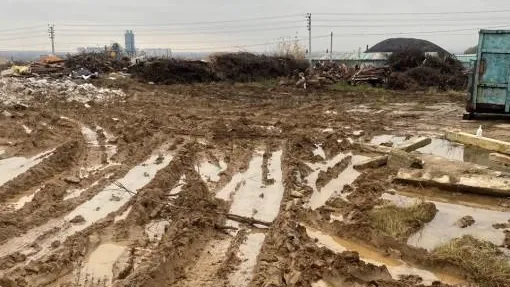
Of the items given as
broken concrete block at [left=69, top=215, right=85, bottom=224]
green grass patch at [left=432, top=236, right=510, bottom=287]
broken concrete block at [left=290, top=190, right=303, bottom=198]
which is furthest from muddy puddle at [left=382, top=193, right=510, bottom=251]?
broken concrete block at [left=69, top=215, right=85, bottom=224]

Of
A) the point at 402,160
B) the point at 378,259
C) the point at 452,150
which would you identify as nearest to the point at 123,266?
the point at 378,259

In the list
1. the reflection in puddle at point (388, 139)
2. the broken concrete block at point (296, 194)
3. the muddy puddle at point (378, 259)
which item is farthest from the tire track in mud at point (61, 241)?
the reflection in puddle at point (388, 139)

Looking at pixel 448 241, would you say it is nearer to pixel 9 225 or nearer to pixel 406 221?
pixel 406 221

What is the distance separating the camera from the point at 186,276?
434cm

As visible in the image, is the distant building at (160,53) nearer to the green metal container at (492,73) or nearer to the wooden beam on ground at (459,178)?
the green metal container at (492,73)

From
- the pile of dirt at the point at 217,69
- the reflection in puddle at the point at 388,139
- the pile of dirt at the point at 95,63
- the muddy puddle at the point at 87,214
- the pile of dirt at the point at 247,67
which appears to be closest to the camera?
the muddy puddle at the point at 87,214

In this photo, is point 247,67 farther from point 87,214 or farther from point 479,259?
point 479,259

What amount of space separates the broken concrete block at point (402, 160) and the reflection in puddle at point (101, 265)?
4594mm

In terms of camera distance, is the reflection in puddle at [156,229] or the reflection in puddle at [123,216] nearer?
the reflection in puddle at [156,229]

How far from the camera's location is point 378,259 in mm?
4797

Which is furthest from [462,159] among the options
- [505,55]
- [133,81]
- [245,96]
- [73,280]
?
[133,81]

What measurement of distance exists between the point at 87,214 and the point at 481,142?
673 centimetres

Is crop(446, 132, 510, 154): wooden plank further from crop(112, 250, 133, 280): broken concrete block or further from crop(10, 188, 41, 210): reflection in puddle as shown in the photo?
crop(10, 188, 41, 210): reflection in puddle

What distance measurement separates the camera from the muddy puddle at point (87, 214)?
16.3 ft
